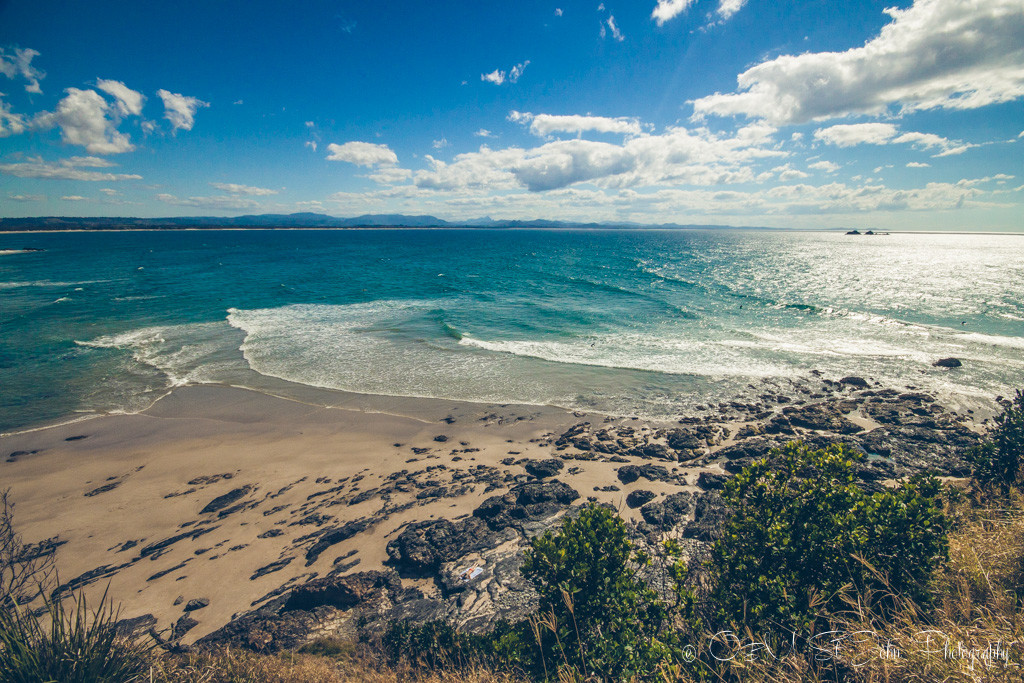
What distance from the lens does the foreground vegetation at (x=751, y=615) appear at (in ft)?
14.2

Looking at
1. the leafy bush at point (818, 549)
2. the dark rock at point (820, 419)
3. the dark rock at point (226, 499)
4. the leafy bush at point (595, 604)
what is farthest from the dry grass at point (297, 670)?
the dark rock at point (820, 419)

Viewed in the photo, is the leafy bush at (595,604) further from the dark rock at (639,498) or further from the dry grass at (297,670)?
the dark rock at (639,498)

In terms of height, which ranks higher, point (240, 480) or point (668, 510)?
point (668, 510)

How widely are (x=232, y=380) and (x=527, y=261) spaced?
205ft

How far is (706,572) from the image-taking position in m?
7.40

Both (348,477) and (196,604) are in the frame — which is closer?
(196,604)

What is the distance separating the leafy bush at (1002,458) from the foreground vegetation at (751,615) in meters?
3.48

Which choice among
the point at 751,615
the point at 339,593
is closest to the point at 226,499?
the point at 339,593

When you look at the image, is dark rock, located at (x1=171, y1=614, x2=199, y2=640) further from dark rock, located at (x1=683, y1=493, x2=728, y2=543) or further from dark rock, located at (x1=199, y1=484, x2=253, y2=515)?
dark rock, located at (x1=683, y1=493, x2=728, y2=543)

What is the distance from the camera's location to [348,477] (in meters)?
12.9

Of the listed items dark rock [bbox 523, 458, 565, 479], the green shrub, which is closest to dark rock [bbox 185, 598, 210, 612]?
the green shrub

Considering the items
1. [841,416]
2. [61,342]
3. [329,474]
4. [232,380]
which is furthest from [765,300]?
[61,342]

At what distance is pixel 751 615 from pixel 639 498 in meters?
6.18

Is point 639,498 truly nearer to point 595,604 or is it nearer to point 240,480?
point 595,604
